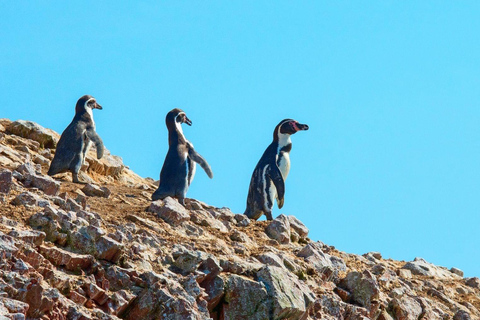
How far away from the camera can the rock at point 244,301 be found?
478 inches

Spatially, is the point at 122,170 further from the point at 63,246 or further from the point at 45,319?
the point at 45,319

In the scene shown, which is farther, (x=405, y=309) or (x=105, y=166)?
(x=105, y=166)

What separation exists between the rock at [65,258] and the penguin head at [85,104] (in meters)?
11.2

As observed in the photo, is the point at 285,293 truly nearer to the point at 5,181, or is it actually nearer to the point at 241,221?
the point at 5,181

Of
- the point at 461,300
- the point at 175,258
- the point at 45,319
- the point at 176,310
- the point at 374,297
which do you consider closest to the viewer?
the point at 45,319

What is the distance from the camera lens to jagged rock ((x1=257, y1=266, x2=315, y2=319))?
12.4 m

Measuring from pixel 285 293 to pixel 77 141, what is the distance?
9531 mm

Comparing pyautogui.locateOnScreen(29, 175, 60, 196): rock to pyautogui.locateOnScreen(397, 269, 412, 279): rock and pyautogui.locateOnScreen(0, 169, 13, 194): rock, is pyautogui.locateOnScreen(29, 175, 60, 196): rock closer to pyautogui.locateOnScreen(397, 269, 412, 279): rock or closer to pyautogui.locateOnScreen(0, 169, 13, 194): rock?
pyautogui.locateOnScreen(0, 169, 13, 194): rock

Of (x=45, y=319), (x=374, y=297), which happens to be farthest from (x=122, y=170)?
(x=45, y=319)

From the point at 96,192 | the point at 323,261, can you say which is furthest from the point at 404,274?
the point at 96,192

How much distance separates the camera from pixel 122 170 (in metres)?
23.2

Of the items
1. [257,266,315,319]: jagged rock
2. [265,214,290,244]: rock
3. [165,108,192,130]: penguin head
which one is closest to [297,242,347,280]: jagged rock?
[265,214,290,244]: rock

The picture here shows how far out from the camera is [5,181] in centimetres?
1309

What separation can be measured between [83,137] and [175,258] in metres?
9.17
